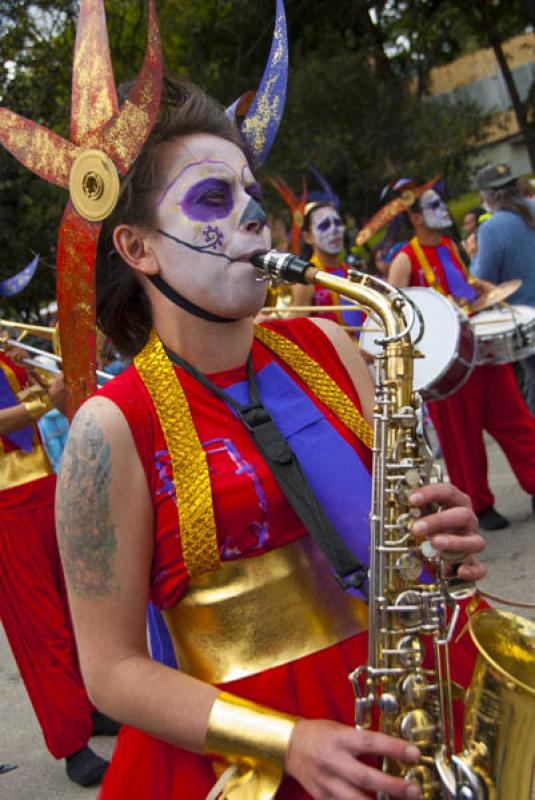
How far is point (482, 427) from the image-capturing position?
6.31 meters

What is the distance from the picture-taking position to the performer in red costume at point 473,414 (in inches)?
243

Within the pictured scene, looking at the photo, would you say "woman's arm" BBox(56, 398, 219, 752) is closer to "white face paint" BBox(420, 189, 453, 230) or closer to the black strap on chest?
the black strap on chest

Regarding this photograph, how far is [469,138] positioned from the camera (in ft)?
75.6

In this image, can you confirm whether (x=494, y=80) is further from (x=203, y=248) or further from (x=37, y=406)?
(x=203, y=248)

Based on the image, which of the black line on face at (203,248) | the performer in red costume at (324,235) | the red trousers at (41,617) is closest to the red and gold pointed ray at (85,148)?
the black line on face at (203,248)

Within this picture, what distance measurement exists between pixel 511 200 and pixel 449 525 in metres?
5.46

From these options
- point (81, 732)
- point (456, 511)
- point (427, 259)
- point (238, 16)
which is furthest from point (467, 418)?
point (238, 16)

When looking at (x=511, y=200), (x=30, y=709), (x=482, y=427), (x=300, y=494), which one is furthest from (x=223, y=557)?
(x=511, y=200)

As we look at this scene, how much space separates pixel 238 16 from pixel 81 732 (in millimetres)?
19184

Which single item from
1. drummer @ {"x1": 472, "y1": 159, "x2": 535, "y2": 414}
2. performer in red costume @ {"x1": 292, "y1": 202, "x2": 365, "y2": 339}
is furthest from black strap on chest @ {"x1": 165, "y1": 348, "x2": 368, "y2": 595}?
performer in red costume @ {"x1": 292, "y1": 202, "x2": 365, "y2": 339}

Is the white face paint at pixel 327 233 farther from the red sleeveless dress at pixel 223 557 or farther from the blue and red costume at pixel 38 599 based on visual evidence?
the red sleeveless dress at pixel 223 557

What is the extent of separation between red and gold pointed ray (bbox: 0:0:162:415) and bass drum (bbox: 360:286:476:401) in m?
3.57

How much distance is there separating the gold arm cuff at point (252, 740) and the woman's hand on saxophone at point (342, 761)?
24 mm

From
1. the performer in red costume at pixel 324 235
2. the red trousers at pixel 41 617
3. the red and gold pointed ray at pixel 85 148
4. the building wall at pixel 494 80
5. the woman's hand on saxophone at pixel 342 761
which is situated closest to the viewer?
the woman's hand on saxophone at pixel 342 761
